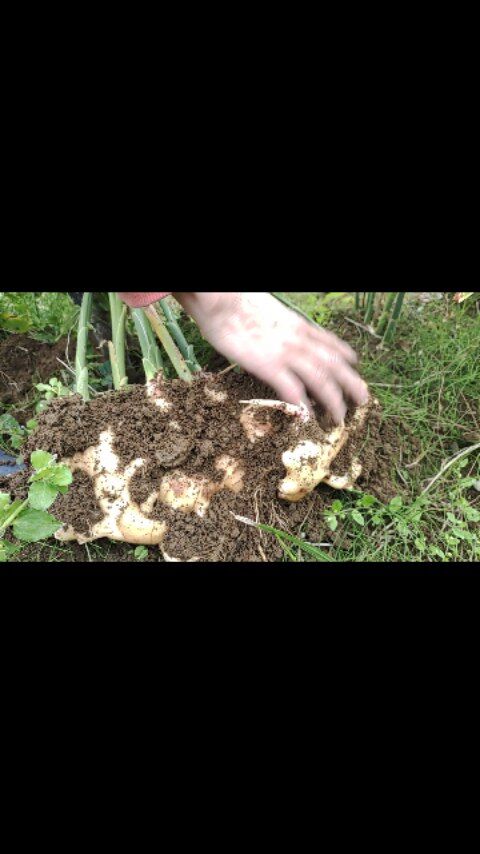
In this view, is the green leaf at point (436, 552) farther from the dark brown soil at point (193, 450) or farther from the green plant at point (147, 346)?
the green plant at point (147, 346)

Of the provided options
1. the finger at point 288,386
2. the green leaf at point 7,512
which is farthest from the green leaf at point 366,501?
the green leaf at point 7,512

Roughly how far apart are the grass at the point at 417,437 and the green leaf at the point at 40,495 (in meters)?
0.32

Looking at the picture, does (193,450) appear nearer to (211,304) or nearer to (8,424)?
(211,304)

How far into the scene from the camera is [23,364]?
1813 mm

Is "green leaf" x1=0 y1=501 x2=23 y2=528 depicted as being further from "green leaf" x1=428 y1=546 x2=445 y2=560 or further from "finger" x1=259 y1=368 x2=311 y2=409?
"green leaf" x1=428 y1=546 x2=445 y2=560

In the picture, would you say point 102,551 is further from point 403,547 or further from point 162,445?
point 403,547

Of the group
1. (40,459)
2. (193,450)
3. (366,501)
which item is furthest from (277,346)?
(40,459)

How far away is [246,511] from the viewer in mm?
1417

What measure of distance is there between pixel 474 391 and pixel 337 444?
1.77 ft

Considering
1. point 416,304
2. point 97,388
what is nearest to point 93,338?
point 97,388

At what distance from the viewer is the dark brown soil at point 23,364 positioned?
175 cm

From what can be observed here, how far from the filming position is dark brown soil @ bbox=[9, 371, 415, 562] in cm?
136

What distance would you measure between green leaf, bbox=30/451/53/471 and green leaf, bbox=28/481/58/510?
3 cm

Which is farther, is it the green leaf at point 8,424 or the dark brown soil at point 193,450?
the green leaf at point 8,424
